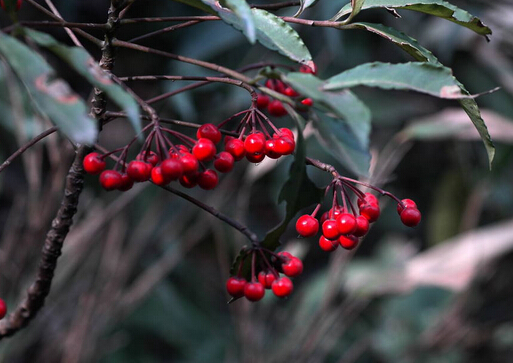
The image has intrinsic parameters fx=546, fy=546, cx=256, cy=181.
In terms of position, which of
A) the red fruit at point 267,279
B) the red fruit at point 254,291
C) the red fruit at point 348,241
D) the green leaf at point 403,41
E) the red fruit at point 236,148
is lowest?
the red fruit at point 267,279

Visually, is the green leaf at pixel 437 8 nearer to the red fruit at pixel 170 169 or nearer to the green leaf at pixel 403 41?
the green leaf at pixel 403 41

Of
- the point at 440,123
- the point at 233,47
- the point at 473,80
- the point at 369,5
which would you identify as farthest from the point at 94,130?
the point at 473,80

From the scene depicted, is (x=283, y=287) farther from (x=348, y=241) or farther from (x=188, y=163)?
(x=188, y=163)

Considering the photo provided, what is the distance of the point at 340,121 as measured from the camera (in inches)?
18.3

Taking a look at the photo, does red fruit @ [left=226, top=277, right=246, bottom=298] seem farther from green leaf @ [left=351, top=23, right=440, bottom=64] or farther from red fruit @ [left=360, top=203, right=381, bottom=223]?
green leaf @ [left=351, top=23, right=440, bottom=64]

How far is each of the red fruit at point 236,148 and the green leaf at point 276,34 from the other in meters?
0.10

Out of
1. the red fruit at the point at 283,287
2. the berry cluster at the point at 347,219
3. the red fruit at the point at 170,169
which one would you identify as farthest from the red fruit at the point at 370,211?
the red fruit at the point at 170,169

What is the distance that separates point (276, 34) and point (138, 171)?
0.19 m

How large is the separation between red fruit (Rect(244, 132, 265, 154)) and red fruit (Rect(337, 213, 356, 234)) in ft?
0.37

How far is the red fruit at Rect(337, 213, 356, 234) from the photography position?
570mm

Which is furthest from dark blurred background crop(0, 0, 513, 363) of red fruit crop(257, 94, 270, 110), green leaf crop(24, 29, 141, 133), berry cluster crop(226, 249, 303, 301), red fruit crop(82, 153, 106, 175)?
green leaf crop(24, 29, 141, 133)

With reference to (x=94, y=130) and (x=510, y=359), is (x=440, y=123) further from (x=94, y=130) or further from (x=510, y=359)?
(x=510, y=359)

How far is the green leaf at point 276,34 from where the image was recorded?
519 millimetres

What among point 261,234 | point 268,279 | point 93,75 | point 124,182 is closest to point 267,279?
point 268,279
